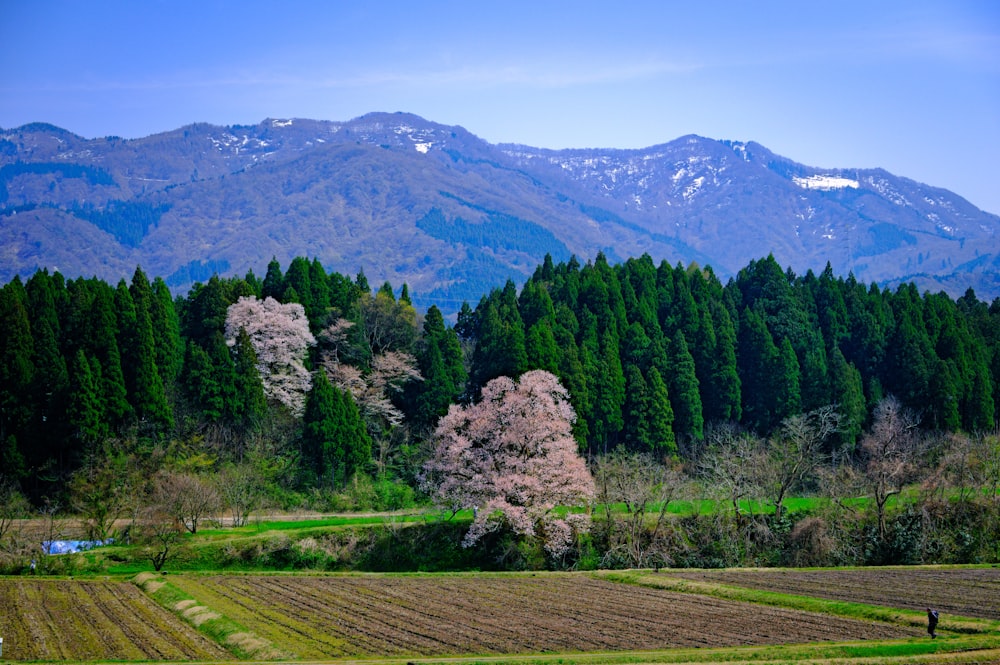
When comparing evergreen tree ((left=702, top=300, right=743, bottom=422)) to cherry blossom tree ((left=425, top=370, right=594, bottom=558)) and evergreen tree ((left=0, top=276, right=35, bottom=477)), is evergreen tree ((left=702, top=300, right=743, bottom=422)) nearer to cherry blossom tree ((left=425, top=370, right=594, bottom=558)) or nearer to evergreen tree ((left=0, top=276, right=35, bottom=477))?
cherry blossom tree ((left=425, top=370, right=594, bottom=558))

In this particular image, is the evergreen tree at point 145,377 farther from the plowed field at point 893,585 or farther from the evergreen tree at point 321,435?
the plowed field at point 893,585

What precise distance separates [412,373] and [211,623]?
32.5 m

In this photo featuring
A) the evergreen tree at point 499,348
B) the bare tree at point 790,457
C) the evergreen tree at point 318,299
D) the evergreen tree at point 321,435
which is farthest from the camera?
the evergreen tree at point 318,299

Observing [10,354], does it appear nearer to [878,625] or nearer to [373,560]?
[373,560]

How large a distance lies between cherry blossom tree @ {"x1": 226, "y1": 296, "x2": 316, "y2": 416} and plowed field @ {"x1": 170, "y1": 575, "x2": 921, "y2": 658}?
2244 centimetres

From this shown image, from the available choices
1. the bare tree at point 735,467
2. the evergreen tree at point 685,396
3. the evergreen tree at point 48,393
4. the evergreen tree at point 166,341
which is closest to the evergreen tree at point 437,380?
the evergreen tree at point 685,396

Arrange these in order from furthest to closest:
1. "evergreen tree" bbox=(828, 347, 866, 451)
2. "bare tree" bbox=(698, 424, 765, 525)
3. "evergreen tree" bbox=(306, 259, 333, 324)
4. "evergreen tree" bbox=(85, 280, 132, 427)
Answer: "evergreen tree" bbox=(306, 259, 333, 324) → "evergreen tree" bbox=(828, 347, 866, 451) → "evergreen tree" bbox=(85, 280, 132, 427) → "bare tree" bbox=(698, 424, 765, 525)

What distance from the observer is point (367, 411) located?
193 ft

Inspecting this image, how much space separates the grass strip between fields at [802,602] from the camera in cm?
2664

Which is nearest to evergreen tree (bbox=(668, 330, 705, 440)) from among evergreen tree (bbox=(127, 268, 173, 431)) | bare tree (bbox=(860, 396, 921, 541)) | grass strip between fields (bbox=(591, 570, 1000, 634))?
bare tree (bbox=(860, 396, 921, 541))

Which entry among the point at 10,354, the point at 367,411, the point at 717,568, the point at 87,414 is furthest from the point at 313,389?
the point at 717,568

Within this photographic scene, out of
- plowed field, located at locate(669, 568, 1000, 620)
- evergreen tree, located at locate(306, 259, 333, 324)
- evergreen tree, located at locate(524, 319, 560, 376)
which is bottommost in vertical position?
plowed field, located at locate(669, 568, 1000, 620)

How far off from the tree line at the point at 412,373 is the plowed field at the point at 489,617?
12885 millimetres

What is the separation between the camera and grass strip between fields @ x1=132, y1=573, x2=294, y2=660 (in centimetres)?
2552
